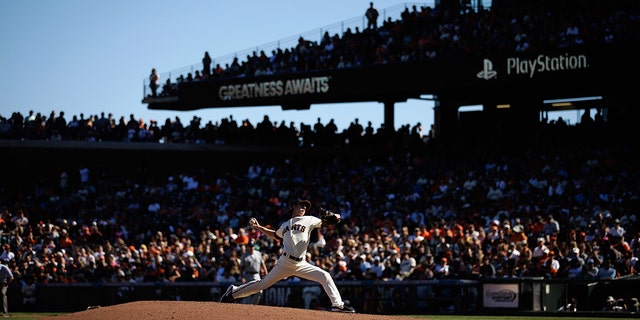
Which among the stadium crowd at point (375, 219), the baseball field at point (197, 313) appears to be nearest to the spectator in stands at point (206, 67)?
the stadium crowd at point (375, 219)

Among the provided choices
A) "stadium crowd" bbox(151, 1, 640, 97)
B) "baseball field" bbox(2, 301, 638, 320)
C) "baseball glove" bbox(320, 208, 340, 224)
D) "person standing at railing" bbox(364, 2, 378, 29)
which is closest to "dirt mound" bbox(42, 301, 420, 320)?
"baseball field" bbox(2, 301, 638, 320)

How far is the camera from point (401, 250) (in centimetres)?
2397

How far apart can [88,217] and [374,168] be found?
962 centimetres

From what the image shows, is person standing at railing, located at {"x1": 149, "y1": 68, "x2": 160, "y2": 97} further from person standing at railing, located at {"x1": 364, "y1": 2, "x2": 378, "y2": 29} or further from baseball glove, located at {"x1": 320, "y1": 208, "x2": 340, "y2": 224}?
baseball glove, located at {"x1": 320, "y1": 208, "x2": 340, "y2": 224}

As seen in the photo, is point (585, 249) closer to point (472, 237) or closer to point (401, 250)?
point (472, 237)

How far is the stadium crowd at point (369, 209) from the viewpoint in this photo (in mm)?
22359

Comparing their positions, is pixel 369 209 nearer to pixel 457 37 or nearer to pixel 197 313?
pixel 457 37

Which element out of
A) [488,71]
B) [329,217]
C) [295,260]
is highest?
[488,71]

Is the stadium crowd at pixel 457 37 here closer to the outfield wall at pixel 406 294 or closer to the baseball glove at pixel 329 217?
the outfield wall at pixel 406 294

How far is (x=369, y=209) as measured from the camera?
1155 inches

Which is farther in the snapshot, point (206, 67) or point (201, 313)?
point (206, 67)

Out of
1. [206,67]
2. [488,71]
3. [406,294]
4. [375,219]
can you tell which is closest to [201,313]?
[406,294]

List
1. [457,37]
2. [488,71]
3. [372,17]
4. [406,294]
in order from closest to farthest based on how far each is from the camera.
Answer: [406,294]
[488,71]
[457,37]
[372,17]

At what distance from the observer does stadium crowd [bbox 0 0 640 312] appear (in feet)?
73.4
